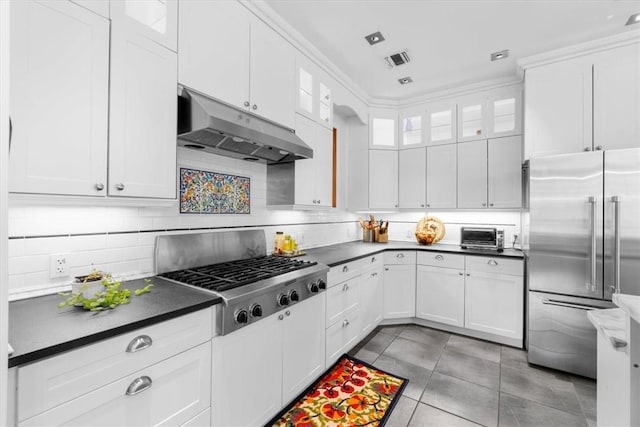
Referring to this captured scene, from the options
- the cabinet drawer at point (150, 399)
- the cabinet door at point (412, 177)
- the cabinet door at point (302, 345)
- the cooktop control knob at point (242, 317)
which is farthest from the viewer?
the cabinet door at point (412, 177)

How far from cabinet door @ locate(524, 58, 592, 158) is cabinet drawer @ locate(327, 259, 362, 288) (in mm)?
2079

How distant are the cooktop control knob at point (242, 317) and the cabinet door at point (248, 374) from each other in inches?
2.9

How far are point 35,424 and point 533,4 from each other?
142 inches

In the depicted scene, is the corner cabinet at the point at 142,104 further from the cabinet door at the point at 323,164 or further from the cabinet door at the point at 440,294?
the cabinet door at the point at 440,294

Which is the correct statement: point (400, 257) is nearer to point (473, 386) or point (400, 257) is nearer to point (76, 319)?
point (473, 386)

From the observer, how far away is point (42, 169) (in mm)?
1172

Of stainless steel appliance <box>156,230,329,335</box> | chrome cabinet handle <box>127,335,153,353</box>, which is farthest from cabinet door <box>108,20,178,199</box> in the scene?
chrome cabinet handle <box>127,335,153,353</box>

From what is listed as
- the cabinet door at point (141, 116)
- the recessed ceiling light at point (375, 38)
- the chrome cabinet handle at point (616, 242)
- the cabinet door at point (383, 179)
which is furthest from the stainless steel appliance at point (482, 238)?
the cabinet door at point (141, 116)

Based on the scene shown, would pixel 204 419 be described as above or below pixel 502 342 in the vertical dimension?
above

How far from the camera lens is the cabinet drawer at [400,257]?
3.49 m

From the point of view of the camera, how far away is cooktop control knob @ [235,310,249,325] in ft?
4.96

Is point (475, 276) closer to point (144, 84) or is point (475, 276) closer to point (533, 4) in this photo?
point (533, 4)

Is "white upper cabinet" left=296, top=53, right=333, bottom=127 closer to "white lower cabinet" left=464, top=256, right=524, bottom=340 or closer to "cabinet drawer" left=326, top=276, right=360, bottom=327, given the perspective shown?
"cabinet drawer" left=326, top=276, right=360, bottom=327

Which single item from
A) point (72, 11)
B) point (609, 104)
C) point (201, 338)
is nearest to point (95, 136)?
point (72, 11)
